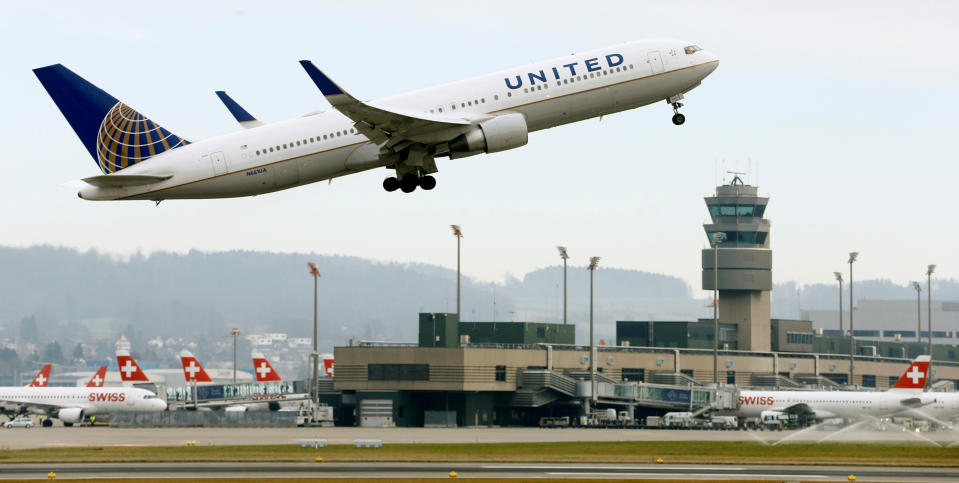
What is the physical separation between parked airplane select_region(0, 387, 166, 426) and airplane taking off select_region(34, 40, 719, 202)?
232 feet

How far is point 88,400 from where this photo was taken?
131625 mm

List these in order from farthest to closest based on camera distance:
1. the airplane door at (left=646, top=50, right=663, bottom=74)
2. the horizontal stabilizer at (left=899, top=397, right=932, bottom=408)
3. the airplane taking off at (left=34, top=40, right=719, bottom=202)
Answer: the horizontal stabilizer at (left=899, top=397, right=932, bottom=408)
the airplane door at (left=646, top=50, right=663, bottom=74)
the airplane taking off at (left=34, top=40, right=719, bottom=202)

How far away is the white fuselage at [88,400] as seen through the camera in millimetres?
131375

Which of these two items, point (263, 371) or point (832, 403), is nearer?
point (832, 403)

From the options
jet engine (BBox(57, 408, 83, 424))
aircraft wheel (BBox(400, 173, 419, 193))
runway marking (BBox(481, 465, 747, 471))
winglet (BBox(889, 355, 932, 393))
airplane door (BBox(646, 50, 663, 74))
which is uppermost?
airplane door (BBox(646, 50, 663, 74))

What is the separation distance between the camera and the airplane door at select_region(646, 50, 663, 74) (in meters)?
67.6

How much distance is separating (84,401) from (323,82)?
84.1 meters

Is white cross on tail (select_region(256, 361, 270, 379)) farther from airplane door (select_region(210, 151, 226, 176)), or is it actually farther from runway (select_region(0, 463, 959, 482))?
airplane door (select_region(210, 151, 226, 176))

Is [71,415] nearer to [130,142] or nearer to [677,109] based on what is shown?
[130,142]

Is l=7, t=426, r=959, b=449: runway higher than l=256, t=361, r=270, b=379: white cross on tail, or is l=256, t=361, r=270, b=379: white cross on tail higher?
l=256, t=361, r=270, b=379: white cross on tail

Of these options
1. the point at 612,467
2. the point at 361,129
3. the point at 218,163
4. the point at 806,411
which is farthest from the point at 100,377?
the point at 612,467

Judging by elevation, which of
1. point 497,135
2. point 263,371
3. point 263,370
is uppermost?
point 497,135

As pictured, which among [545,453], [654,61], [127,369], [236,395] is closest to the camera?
[654,61]

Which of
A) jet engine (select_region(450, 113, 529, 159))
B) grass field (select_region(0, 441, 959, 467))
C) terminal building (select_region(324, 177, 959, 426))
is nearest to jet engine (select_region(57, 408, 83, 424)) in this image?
terminal building (select_region(324, 177, 959, 426))
